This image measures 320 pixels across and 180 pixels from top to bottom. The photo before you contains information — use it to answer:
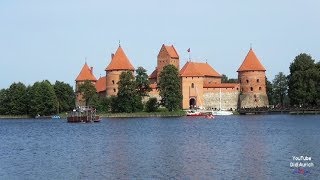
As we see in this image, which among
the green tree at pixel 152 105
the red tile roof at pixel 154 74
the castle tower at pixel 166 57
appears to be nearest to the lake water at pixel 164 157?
the green tree at pixel 152 105

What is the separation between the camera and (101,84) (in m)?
81.1

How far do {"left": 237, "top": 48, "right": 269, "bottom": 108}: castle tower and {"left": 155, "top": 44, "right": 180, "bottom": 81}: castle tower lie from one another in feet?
27.5

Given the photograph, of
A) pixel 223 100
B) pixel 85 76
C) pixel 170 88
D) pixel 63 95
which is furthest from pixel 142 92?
pixel 85 76

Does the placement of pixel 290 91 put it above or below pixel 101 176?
above

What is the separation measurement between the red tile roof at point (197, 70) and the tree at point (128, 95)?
9.64 m

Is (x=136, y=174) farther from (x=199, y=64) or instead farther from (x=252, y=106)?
(x=199, y=64)

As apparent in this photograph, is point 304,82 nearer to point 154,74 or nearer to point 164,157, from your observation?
point 154,74

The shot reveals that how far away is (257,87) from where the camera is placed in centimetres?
7181

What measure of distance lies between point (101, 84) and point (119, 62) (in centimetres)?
886

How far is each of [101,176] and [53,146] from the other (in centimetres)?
1207

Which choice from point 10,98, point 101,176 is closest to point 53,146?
point 101,176

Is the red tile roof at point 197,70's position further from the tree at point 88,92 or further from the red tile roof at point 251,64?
the tree at point 88,92

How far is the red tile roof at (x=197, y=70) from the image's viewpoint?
72.3 metres

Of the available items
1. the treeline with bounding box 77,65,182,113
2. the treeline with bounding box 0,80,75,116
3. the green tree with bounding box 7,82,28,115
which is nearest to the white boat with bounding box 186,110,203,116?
the treeline with bounding box 77,65,182,113
